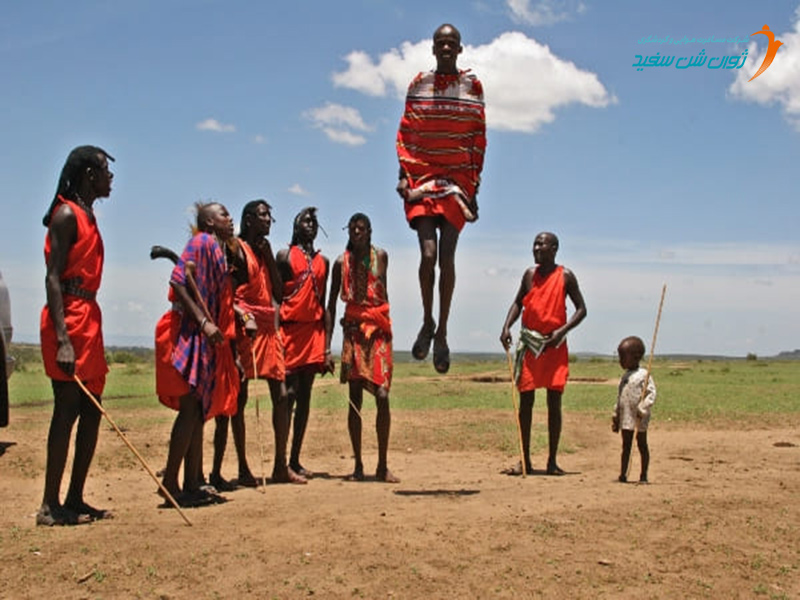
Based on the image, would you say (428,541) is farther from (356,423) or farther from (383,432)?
(356,423)

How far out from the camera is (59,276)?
609 cm

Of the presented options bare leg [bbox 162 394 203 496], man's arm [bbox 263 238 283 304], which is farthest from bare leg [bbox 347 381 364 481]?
bare leg [bbox 162 394 203 496]

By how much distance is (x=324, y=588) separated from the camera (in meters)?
4.65

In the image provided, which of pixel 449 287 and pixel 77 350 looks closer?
pixel 77 350

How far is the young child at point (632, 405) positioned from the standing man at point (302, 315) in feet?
9.61

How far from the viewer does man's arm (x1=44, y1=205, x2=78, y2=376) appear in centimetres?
602

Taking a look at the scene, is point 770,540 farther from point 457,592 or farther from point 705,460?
point 705,460

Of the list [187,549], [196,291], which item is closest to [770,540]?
[187,549]

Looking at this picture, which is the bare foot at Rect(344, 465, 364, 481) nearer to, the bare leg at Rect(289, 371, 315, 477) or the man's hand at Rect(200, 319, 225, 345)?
the bare leg at Rect(289, 371, 315, 477)

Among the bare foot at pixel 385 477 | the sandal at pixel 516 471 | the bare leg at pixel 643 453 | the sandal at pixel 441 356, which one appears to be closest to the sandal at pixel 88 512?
the sandal at pixel 441 356

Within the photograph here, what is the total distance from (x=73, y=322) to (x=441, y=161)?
3040 mm

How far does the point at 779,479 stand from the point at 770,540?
2.74m

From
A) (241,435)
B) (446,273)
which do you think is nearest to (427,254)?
(446,273)

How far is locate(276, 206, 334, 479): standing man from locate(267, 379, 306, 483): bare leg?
0.24 metres
